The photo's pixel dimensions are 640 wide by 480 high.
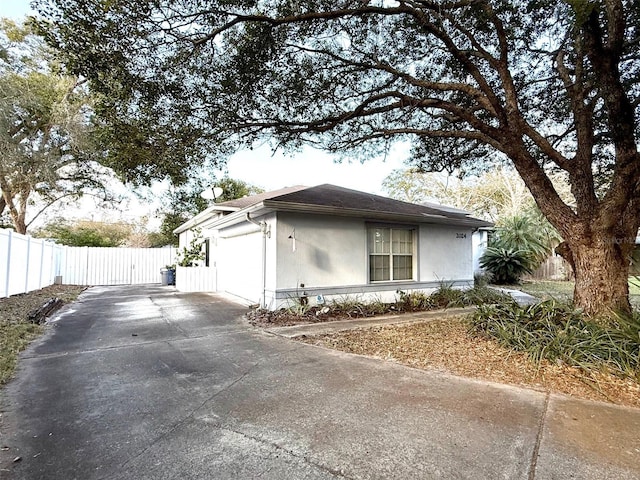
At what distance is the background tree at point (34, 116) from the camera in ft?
44.1

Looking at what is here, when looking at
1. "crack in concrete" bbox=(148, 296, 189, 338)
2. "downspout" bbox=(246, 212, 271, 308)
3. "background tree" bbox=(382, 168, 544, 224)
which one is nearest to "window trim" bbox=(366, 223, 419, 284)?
"downspout" bbox=(246, 212, 271, 308)

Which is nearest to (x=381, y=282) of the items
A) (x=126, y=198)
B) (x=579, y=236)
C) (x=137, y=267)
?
(x=579, y=236)

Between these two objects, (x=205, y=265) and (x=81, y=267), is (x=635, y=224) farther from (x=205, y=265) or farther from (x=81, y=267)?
(x=81, y=267)

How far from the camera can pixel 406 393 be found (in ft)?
12.2

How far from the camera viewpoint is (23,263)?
9578 millimetres

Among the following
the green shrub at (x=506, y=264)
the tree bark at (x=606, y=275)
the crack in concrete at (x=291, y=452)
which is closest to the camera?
the crack in concrete at (x=291, y=452)

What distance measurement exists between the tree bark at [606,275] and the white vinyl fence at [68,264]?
1168 cm

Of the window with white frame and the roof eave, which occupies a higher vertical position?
the roof eave

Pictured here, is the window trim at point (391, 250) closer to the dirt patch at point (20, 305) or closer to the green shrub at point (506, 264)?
the green shrub at point (506, 264)

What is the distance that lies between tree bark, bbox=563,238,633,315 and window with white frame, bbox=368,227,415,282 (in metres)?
4.51

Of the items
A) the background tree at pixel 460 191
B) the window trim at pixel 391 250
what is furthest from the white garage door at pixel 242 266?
the background tree at pixel 460 191

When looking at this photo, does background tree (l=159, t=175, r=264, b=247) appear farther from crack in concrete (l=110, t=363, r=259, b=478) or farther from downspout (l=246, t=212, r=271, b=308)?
crack in concrete (l=110, t=363, r=259, b=478)

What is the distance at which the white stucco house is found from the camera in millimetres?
8023

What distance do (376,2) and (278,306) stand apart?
6314 millimetres
